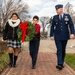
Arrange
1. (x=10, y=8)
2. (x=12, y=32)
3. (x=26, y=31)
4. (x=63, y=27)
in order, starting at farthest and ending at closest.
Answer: (x=10, y=8)
(x=12, y=32)
(x=26, y=31)
(x=63, y=27)

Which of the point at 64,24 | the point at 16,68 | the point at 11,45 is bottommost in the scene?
the point at 16,68

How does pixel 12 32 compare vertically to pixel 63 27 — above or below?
below

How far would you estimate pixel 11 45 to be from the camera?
39.1ft

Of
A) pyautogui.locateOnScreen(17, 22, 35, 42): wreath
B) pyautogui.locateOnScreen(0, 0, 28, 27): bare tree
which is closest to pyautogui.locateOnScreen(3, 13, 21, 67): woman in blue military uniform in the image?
pyautogui.locateOnScreen(17, 22, 35, 42): wreath

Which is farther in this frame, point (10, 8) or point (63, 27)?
point (10, 8)

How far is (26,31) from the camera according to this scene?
11.6m

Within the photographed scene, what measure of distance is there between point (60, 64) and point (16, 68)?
155 cm

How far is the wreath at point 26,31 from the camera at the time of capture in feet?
37.7

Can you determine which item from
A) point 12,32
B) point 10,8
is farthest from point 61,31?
point 10,8

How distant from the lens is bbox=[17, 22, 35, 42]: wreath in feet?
37.7

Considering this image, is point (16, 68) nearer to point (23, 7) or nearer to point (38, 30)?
point (38, 30)

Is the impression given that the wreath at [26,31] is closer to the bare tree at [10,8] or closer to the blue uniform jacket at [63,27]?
the blue uniform jacket at [63,27]

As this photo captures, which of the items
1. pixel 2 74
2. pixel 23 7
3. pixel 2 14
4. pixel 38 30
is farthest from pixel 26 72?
pixel 23 7

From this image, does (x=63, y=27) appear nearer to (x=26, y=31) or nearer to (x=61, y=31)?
(x=61, y=31)
